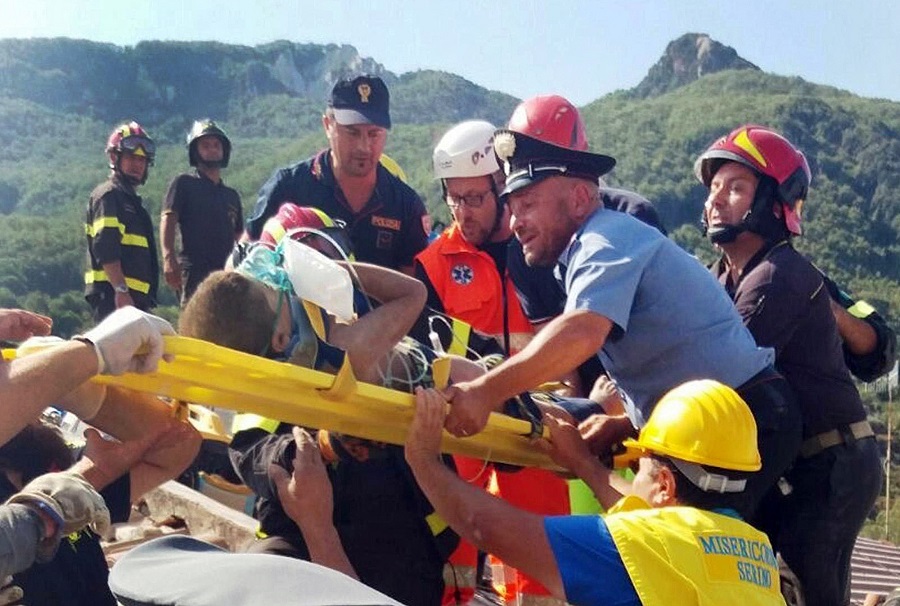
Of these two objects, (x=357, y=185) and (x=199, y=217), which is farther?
(x=199, y=217)

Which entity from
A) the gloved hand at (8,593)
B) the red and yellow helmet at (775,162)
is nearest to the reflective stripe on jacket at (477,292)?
the red and yellow helmet at (775,162)

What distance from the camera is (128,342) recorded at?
288 centimetres

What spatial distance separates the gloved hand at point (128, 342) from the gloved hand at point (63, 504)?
14.4 inches

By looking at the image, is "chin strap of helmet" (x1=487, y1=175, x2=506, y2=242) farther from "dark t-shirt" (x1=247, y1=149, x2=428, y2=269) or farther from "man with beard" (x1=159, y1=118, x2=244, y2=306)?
"man with beard" (x1=159, y1=118, x2=244, y2=306)

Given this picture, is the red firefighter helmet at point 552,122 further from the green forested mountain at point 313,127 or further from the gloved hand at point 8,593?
the green forested mountain at point 313,127

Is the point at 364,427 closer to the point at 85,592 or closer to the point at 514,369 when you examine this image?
the point at 514,369

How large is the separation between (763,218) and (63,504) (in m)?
2.54

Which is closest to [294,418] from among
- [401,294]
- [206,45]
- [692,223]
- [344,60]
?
[401,294]

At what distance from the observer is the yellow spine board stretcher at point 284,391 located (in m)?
3.10

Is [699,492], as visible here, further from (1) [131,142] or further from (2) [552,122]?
(1) [131,142]

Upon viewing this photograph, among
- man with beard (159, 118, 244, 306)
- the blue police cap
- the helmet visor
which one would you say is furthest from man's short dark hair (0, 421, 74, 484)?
the helmet visor

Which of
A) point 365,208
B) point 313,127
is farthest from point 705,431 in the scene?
point 313,127

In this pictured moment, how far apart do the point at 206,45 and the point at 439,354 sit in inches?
3761

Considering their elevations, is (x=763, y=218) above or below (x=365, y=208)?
above
